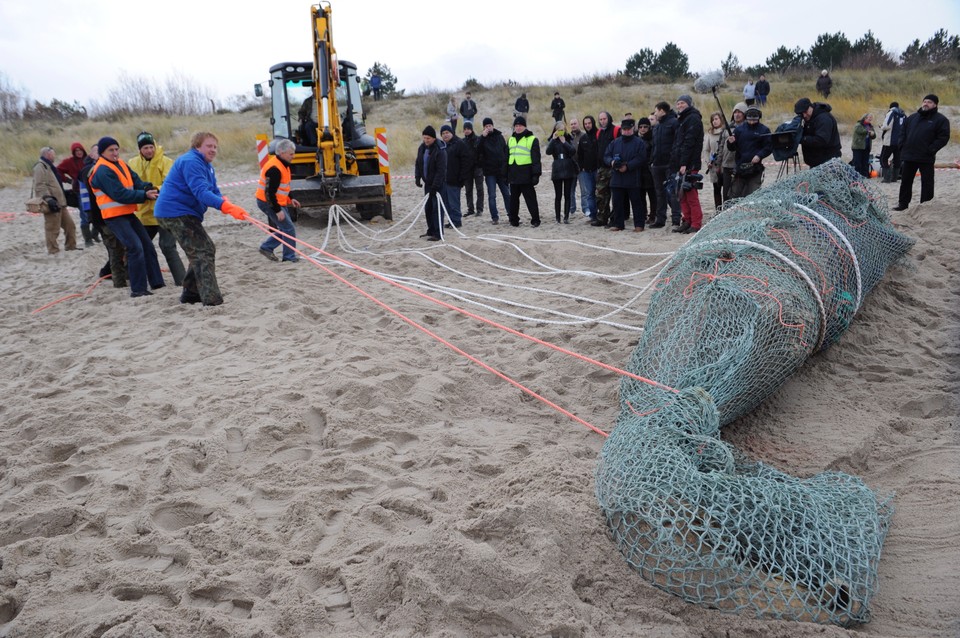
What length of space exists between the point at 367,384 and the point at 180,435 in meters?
1.12

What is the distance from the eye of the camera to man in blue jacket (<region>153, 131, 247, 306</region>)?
19.7ft

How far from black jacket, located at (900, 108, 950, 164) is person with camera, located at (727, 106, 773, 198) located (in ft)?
6.46

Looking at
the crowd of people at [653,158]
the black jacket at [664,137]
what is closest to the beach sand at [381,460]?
the crowd of people at [653,158]

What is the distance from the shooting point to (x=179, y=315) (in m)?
6.12

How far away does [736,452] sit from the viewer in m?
3.09

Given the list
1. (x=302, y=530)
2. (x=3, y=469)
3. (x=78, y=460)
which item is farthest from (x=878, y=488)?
(x=3, y=469)

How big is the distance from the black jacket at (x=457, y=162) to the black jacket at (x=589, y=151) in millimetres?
1778

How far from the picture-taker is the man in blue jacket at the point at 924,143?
795 centimetres

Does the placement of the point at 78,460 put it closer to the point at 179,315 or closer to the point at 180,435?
the point at 180,435

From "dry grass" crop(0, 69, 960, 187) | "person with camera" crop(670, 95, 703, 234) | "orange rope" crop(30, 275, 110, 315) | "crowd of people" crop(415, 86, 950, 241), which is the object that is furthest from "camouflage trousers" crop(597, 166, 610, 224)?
"dry grass" crop(0, 69, 960, 187)

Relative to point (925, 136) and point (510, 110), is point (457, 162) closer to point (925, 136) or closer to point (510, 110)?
point (925, 136)

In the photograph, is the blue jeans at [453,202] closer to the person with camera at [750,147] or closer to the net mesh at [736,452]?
the person with camera at [750,147]

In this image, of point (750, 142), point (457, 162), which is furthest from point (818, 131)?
point (457, 162)

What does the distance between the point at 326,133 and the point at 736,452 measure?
8.76 metres
